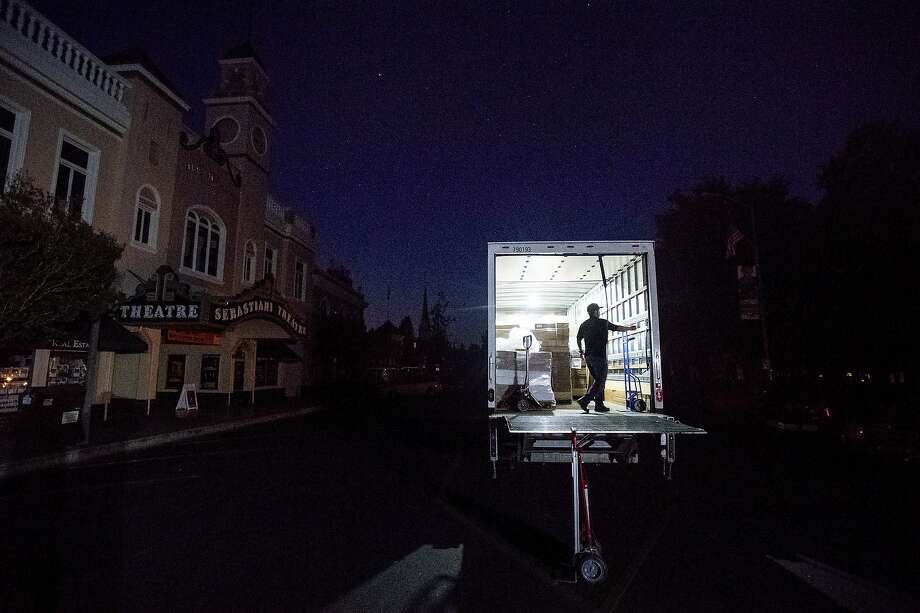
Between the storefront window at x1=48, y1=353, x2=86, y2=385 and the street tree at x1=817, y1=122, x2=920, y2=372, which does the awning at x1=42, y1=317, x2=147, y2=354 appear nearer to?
the storefront window at x1=48, y1=353, x2=86, y2=385

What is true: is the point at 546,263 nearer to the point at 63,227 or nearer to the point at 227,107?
the point at 63,227

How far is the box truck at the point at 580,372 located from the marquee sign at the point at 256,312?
940 cm

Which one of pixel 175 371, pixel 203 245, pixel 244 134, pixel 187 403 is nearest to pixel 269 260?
pixel 203 245

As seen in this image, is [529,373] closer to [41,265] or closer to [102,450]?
[41,265]

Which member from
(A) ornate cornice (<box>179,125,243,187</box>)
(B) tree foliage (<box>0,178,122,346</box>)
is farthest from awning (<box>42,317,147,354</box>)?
(A) ornate cornice (<box>179,125,243,187</box>)

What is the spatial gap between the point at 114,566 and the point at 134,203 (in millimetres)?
14579

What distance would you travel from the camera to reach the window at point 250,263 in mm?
23281

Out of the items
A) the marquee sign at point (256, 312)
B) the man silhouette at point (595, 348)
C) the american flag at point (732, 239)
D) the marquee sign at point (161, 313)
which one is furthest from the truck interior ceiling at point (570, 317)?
the american flag at point (732, 239)

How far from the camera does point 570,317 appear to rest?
13.5 m

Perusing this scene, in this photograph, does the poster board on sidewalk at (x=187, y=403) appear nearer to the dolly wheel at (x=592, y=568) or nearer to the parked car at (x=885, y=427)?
the dolly wheel at (x=592, y=568)

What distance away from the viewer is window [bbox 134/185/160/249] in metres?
16.6

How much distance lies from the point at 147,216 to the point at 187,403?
6.43 meters

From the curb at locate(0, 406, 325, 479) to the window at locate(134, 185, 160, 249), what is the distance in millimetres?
6581

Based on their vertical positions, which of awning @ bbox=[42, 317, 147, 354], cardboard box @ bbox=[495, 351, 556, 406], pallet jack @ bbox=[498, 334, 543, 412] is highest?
awning @ bbox=[42, 317, 147, 354]
